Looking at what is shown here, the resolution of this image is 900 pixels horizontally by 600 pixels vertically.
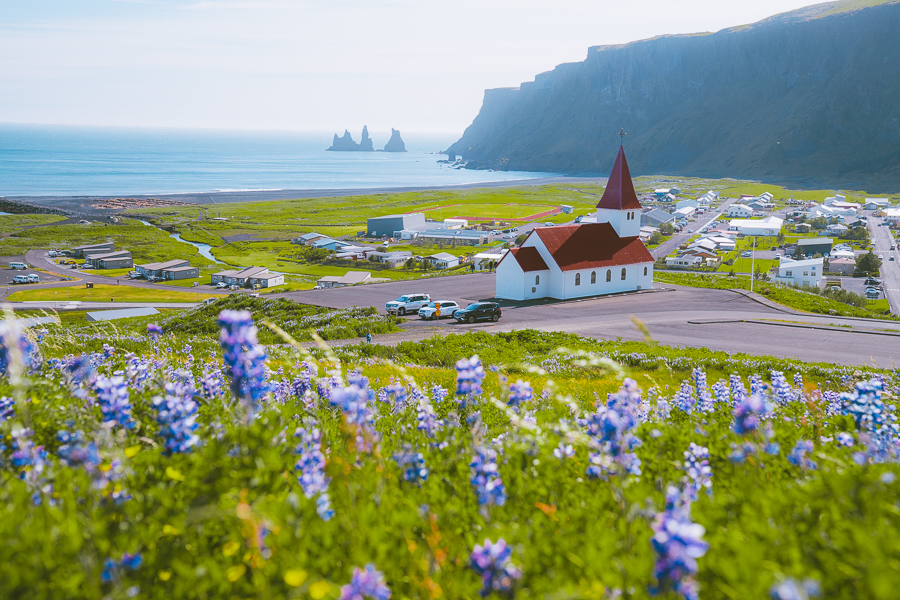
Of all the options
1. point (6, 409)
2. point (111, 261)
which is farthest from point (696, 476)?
point (111, 261)

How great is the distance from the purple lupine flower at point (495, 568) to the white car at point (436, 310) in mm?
34733

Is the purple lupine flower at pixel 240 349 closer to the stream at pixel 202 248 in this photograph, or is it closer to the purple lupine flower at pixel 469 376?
the purple lupine flower at pixel 469 376

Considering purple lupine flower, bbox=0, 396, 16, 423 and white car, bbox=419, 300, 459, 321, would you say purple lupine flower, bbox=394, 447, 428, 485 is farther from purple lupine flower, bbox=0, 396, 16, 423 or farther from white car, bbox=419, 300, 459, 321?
white car, bbox=419, 300, 459, 321

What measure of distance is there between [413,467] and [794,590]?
2886 mm

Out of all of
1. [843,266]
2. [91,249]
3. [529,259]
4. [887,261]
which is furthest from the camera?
[887,261]

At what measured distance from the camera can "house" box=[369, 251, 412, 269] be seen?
309 ft

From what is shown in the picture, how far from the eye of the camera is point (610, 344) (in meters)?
28.0

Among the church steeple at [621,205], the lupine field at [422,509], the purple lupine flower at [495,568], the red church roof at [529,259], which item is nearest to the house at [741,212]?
the church steeple at [621,205]

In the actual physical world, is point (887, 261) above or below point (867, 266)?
below

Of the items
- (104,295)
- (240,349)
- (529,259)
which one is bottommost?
(104,295)

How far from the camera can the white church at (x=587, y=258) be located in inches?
1777

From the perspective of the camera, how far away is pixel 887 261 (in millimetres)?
106188

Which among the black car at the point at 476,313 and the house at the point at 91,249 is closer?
the black car at the point at 476,313

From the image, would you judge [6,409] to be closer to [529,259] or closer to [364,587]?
[364,587]
